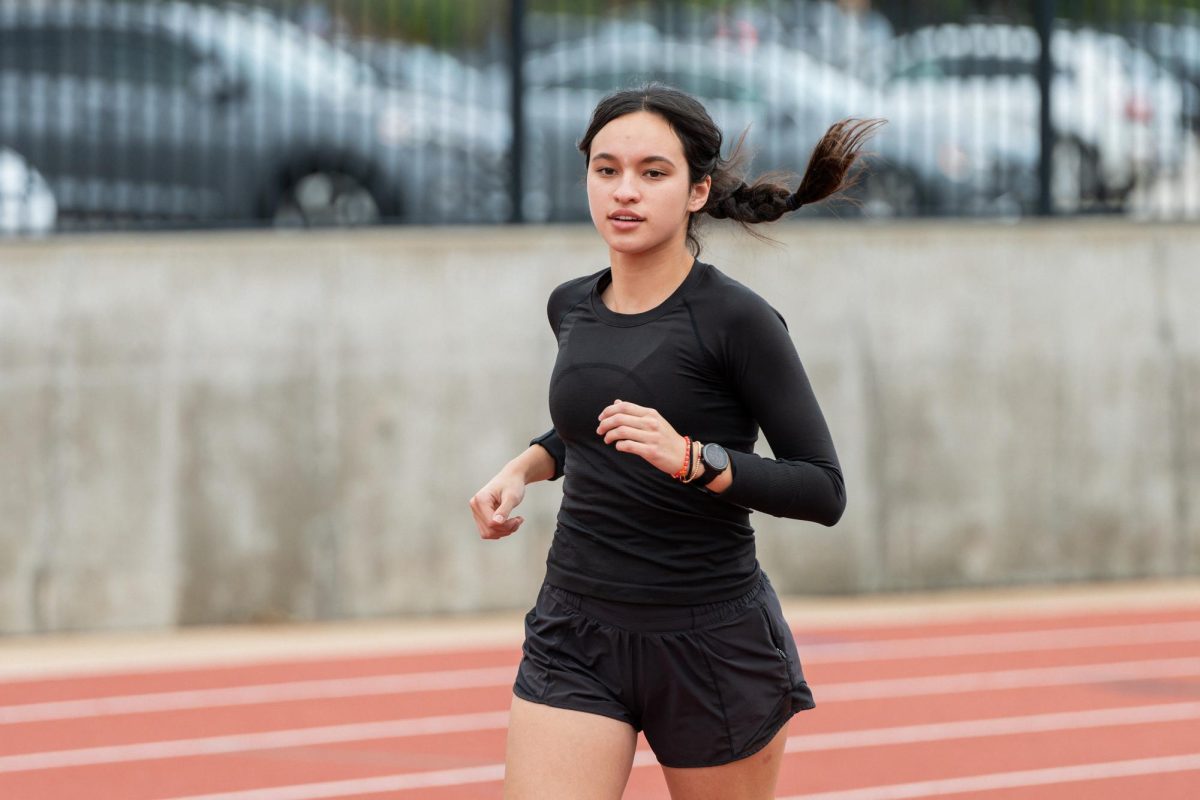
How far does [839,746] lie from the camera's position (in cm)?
661

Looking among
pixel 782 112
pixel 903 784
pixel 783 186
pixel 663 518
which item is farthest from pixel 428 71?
pixel 663 518

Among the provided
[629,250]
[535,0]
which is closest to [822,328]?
[535,0]

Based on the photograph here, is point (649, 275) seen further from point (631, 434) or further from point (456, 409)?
point (456, 409)

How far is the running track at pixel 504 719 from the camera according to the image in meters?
6.13

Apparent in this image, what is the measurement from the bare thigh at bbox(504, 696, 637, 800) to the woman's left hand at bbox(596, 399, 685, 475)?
0.52 metres

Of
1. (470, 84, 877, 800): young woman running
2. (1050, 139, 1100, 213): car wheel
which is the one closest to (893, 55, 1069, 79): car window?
(1050, 139, 1100, 213): car wheel

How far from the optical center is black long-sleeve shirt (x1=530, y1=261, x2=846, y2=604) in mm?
3092

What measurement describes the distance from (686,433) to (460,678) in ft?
16.4

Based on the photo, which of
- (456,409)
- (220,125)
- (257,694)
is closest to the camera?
(257,694)

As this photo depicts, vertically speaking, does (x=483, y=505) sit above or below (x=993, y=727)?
above

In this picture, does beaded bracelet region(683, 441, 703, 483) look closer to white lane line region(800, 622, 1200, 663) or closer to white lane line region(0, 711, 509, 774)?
white lane line region(0, 711, 509, 774)

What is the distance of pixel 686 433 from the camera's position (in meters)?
3.14

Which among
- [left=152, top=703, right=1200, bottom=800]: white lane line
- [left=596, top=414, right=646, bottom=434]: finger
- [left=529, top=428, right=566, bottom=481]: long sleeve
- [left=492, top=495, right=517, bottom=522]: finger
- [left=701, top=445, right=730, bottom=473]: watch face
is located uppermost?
[left=596, top=414, right=646, bottom=434]: finger

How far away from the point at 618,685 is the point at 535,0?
7.66 metres
